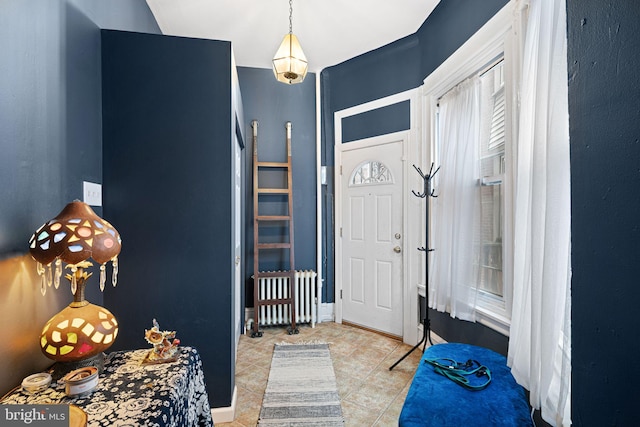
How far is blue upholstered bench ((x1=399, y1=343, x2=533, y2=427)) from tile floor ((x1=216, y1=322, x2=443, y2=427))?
0.72 m

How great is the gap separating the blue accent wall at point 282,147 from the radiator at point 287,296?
0.61 feet

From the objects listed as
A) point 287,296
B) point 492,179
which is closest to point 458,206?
point 492,179

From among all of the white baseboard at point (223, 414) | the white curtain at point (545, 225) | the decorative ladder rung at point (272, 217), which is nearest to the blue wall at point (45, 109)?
the white baseboard at point (223, 414)

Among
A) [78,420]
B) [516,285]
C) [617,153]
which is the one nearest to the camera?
A: [617,153]

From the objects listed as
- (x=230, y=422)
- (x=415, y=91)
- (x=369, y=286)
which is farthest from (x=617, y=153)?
(x=369, y=286)

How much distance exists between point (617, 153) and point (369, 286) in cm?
285

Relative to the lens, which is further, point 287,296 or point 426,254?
point 287,296

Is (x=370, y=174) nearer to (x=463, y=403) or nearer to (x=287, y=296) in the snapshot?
(x=287, y=296)

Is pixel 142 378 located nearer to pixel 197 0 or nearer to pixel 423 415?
pixel 423 415

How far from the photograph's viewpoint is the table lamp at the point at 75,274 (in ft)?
3.18

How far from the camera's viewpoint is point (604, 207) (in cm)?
61

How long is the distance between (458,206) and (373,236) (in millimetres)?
1175

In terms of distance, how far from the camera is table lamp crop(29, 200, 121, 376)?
3.18 ft

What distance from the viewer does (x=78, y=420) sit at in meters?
0.77
